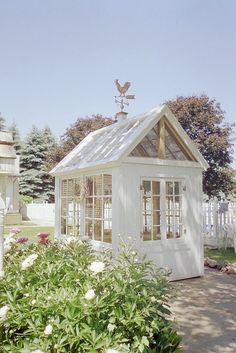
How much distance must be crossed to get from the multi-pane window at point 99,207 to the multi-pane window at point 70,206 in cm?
48

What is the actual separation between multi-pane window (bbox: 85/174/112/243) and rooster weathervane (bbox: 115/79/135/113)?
112 inches

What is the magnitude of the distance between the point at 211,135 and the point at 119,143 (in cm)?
1357

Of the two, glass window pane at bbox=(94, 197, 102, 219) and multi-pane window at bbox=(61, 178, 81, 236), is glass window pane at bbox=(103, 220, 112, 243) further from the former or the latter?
multi-pane window at bbox=(61, 178, 81, 236)

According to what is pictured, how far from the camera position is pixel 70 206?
9125 mm

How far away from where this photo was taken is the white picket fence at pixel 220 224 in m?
12.4

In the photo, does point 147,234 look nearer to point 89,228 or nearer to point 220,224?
point 89,228

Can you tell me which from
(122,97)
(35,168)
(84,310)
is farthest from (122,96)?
(35,168)

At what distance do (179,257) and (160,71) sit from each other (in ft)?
18.6

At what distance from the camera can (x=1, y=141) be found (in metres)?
1.50

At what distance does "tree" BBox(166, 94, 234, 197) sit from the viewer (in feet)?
64.9

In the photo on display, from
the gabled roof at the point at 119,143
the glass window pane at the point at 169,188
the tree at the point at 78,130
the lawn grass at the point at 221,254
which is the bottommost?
the lawn grass at the point at 221,254

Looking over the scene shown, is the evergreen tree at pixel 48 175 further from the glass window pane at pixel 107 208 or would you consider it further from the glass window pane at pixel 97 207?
the glass window pane at pixel 107 208

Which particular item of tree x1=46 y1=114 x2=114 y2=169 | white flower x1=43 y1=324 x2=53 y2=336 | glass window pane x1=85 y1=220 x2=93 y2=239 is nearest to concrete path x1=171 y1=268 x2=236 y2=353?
white flower x1=43 y1=324 x2=53 y2=336

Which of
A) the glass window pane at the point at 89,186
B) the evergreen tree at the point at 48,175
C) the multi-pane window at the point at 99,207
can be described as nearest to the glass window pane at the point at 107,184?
the multi-pane window at the point at 99,207
